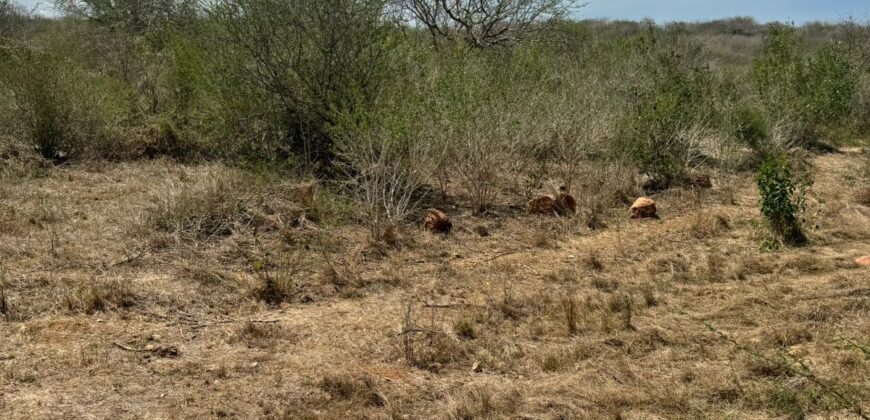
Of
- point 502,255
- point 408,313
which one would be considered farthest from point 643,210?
point 408,313

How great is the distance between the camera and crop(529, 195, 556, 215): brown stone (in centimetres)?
735

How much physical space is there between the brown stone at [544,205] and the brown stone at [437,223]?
41.9 inches

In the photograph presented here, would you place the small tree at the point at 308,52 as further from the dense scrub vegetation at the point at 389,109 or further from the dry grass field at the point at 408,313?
the dry grass field at the point at 408,313

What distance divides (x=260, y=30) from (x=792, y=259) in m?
5.96

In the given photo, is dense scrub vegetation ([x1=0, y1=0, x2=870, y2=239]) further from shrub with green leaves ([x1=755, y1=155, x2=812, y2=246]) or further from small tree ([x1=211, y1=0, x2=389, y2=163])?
shrub with green leaves ([x1=755, y1=155, x2=812, y2=246])

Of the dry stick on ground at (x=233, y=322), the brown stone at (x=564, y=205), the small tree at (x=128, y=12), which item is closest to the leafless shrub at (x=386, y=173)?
the brown stone at (x=564, y=205)

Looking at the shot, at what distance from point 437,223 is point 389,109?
1602mm

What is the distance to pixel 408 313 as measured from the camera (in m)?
4.49

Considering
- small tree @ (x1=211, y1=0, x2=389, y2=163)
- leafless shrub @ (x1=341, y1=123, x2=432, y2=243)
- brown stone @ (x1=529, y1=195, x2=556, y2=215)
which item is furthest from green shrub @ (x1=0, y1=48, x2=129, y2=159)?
brown stone @ (x1=529, y1=195, x2=556, y2=215)

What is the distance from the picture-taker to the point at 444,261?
19.6 ft

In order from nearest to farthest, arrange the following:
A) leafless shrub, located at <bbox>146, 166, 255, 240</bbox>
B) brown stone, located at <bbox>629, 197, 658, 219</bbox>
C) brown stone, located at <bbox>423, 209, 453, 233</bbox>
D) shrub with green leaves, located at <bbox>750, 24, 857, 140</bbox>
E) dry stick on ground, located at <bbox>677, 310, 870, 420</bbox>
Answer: dry stick on ground, located at <bbox>677, 310, 870, 420</bbox>, leafless shrub, located at <bbox>146, 166, 255, 240</bbox>, brown stone, located at <bbox>423, 209, 453, 233</bbox>, brown stone, located at <bbox>629, 197, 658, 219</bbox>, shrub with green leaves, located at <bbox>750, 24, 857, 140</bbox>

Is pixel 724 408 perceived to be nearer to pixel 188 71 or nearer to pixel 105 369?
pixel 105 369

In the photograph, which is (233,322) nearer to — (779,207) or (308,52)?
(308,52)

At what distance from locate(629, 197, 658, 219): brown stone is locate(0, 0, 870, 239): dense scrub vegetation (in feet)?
2.78
